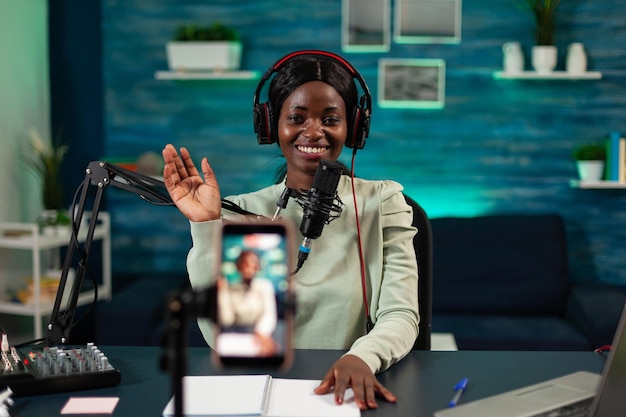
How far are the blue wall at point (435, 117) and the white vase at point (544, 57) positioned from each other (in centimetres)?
14

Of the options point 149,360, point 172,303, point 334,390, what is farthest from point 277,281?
point 149,360

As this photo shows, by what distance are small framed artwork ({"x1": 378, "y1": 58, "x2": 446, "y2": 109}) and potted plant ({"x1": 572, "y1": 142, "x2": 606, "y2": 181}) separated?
0.72 metres

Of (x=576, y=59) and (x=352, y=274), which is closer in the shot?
(x=352, y=274)

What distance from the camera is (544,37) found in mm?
3641

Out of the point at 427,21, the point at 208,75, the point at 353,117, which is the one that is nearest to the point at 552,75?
the point at 427,21

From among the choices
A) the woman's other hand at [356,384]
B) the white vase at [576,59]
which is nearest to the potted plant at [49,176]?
the white vase at [576,59]

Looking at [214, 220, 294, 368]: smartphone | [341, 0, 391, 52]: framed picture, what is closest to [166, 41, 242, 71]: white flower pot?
[341, 0, 391, 52]: framed picture

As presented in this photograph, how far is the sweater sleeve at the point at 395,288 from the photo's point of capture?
1395mm

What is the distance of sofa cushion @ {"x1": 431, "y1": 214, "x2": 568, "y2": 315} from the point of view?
3555 millimetres

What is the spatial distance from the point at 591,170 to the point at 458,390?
8.75ft

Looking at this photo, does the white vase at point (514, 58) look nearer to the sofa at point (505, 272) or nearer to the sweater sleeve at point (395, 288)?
the sofa at point (505, 272)

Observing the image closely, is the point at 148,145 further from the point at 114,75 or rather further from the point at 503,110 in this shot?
the point at 503,110

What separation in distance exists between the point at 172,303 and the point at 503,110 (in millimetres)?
3444

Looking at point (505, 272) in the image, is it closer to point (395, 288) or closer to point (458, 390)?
point (395, 288)
